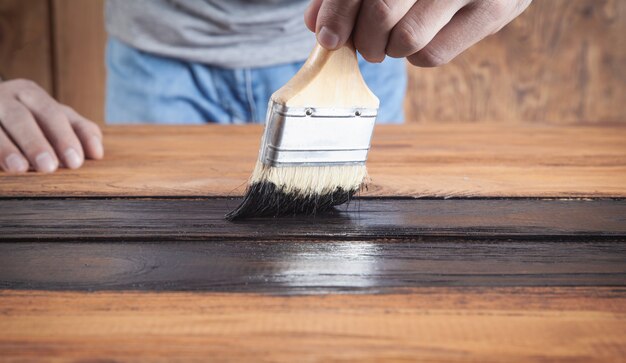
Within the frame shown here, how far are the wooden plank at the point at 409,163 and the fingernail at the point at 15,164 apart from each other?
0.03m

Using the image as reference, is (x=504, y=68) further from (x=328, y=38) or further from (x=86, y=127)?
(x=328, y=38)

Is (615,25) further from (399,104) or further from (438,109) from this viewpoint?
(399,104)

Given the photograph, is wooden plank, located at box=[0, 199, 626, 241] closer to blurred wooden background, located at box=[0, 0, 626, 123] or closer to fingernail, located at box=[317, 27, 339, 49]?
fingernail, located at box=[317, 27, 339, 49]

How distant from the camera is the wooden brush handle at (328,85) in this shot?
0.72m

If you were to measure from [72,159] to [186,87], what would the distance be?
0.48 metres

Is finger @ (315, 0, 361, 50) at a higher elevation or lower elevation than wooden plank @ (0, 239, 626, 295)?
higher

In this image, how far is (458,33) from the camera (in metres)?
0.83

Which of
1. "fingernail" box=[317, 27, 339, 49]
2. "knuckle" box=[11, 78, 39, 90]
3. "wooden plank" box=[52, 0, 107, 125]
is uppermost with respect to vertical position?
"fingernail" box=[317, 27, 339, 49]

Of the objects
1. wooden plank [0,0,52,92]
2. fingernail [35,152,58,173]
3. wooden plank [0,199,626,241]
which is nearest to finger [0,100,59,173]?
fingernail [35,152,58,173]

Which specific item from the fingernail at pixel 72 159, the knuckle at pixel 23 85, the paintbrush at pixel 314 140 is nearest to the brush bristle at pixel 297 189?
the paintbrush at pixel 314 140

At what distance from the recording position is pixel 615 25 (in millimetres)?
2447

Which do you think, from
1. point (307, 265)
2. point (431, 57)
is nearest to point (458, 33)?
point (431, 57)

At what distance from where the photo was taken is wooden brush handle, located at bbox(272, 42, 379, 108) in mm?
718

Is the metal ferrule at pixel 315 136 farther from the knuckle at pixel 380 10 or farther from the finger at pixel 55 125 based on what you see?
the finger at pixel 55 125
